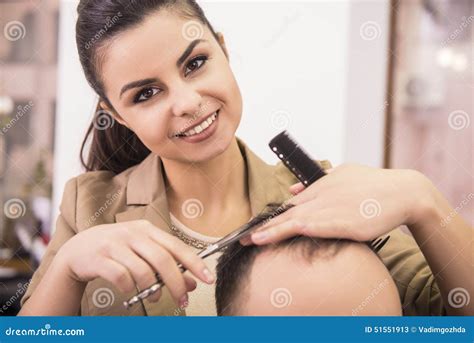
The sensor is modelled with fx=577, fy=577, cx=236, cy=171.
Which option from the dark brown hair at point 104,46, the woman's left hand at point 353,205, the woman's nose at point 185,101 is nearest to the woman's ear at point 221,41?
the dark brown hair at point 104,46

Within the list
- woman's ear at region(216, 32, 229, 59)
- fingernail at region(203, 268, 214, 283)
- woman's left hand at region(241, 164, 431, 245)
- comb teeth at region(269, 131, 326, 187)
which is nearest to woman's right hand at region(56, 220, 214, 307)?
fingernail at region(203, 268, 214, 283)

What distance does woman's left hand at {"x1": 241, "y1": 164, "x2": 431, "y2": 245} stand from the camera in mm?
796

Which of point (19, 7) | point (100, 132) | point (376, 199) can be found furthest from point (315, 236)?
point (19, 7)

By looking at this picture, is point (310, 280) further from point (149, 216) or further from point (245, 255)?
point (149, 216)

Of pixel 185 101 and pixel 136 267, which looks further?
pixel 185 101

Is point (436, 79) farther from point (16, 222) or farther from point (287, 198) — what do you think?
point (16, 222)

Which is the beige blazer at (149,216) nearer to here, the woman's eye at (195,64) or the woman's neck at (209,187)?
the woman's neck at (209,187)

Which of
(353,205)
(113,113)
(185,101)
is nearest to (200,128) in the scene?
(185,101)

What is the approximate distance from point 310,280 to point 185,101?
0.33m

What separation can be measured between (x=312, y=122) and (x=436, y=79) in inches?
11.9

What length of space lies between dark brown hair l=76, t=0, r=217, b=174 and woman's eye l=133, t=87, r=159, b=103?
7 centimetres

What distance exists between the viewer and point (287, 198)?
0.90 meters

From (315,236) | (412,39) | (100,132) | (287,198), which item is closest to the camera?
(315,236)

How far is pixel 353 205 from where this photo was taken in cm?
83
